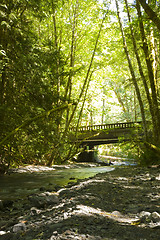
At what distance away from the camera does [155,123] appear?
308 inches

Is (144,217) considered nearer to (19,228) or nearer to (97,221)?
(97,221)

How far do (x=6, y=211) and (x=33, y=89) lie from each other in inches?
129

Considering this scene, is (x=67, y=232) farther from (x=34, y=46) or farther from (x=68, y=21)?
(x=68, y=21)

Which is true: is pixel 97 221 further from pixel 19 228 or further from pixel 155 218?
pixel 19 228

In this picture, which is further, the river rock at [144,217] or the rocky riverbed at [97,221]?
the river rock at [144,217]

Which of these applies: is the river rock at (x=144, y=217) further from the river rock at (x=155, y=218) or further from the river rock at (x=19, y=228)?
the river rock at (x=19, y=228)

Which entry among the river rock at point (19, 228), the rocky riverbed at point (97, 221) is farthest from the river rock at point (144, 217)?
the river rock at point (19, 228)

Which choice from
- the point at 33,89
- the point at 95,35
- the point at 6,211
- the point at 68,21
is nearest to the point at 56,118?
the point at 33,89

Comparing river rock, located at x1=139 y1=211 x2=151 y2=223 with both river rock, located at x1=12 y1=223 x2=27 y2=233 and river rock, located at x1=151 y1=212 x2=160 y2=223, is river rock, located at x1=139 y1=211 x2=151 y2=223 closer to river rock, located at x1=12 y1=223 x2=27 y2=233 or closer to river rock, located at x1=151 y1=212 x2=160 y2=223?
river rock, located at x1=151 y1=212 x2=160 y2=223

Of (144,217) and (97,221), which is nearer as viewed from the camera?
(97,221)

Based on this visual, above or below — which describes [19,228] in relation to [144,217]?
below

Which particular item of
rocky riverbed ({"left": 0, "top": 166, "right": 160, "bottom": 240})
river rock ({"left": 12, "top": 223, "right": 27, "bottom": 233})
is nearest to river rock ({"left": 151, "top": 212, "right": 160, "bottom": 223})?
rocky riverbed ({"left": 0, "top": 166, "right": 160, "bottom": 240})

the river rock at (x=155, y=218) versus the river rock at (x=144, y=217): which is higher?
the river rock at (x=155, y=218)

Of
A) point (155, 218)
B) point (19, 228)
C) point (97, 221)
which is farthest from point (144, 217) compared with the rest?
point (19, 228)
